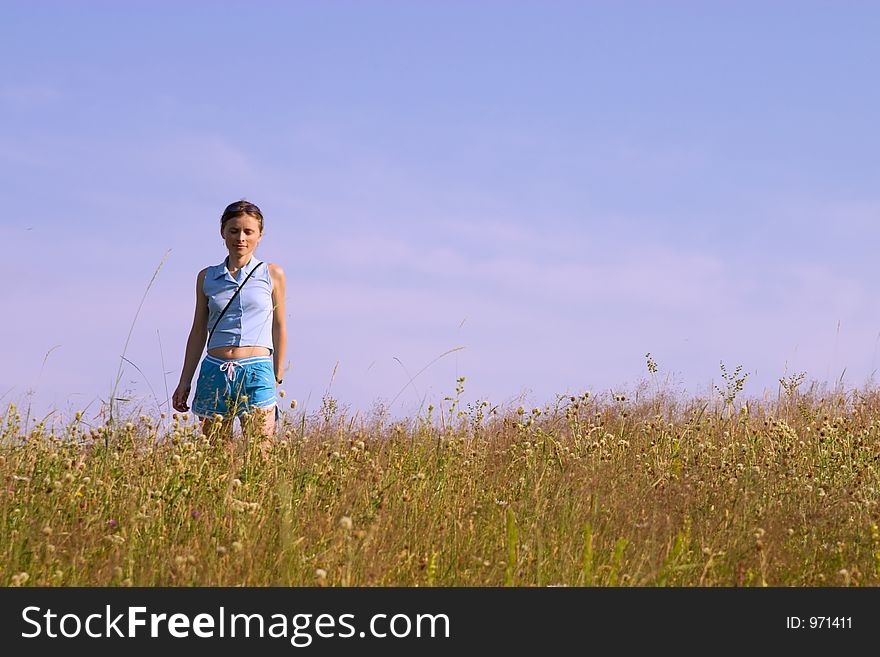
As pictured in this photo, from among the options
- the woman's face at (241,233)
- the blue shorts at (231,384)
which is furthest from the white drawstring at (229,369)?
the woman's face at (241,233)

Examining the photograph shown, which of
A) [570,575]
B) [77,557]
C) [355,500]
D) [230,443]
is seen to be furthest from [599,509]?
[77,557]

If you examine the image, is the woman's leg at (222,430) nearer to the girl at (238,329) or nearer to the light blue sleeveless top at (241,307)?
the girl at (238,329)

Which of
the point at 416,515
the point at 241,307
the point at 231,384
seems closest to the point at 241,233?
the point at 241,307

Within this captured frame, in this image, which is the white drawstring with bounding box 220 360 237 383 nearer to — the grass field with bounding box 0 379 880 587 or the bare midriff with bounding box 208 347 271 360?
the bare midriff with bounding box 208 347 271 360

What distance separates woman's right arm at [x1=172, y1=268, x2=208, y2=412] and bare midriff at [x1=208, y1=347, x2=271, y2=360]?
0.30 meters

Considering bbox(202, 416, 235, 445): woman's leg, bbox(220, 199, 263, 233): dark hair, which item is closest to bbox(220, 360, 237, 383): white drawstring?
bbox(202, 416, 235, 445): woman's leg

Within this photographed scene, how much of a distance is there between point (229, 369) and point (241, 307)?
1.56 ft

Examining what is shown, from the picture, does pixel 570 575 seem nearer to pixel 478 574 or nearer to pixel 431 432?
pixel 478 574

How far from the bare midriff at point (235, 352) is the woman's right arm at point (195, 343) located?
0.30 m

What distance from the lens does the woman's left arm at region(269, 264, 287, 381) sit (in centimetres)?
674

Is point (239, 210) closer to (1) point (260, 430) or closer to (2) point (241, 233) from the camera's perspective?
(2) point (241, 233)

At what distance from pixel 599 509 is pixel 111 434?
2.87 meters

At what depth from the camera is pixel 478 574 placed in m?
4.02

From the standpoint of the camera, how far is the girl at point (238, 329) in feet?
20.9
